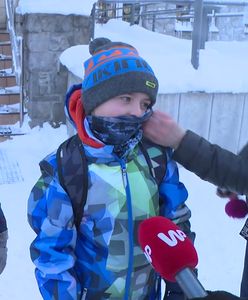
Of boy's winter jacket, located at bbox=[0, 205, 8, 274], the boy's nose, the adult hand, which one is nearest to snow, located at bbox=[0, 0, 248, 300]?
boy's winter jacket, located at bbox=[0, 205, 8, 274]

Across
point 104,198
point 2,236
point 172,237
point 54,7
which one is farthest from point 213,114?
point 172,237

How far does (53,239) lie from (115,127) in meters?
0.42

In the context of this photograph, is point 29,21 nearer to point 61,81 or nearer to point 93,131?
point 61,81

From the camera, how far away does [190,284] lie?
34.1 inches

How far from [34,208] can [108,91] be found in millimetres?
462

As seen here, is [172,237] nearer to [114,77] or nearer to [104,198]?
[104,198]

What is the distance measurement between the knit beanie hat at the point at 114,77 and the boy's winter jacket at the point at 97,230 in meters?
0.17

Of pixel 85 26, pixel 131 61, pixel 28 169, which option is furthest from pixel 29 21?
pixel 131 61

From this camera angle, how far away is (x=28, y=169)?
464cm

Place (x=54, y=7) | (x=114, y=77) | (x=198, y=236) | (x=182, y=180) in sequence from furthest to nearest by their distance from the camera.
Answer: (x=54, y=7) < (x=182, y=180) < (x=198, y=236) < (x=114, y=77)

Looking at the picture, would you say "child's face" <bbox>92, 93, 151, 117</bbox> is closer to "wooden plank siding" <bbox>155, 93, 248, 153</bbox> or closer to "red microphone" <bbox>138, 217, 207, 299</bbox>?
"red microphone" <bbox>138, 217, 207, 299</bbox>

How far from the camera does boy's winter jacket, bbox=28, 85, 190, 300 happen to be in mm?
1529

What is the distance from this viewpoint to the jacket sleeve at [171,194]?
65.4 inches

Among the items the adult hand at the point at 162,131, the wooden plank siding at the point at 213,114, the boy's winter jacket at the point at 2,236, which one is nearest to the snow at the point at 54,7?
the wooden plank siding at the point at 213,114
